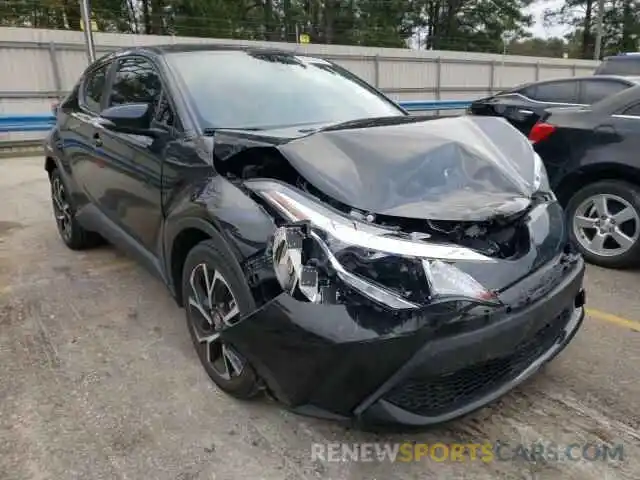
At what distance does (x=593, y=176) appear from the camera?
437 centimetres

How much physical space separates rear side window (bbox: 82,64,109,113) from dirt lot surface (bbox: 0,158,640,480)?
1.51 metres

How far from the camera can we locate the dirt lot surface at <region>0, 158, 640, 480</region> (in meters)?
2.23

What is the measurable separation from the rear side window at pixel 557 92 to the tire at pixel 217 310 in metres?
6.51

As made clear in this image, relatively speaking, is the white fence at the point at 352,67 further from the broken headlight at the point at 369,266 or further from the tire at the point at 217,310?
the broken headlight at the point at 369,266

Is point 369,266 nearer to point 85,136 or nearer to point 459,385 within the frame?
point 459,385

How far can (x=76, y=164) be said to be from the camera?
171 inches

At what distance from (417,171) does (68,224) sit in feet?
12.0

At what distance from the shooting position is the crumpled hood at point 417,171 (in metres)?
2.16

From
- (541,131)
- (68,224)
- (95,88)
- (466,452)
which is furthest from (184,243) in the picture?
(541,131)

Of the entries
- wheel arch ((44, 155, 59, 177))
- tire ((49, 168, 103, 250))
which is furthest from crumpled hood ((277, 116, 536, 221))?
wheel arch ((44, 155, 59, 177))

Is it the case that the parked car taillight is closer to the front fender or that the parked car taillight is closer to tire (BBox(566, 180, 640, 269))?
tire (BBox(566, 180, 640, 269))

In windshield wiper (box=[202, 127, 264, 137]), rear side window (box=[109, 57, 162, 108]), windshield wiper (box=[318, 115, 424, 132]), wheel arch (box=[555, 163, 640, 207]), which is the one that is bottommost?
wheel arch (box=[555, 163, 640, 207])

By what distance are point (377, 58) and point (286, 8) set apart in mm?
13009

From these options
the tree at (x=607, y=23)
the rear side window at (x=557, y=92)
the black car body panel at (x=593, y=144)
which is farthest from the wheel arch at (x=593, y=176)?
the tree at (x=607, y=23)
